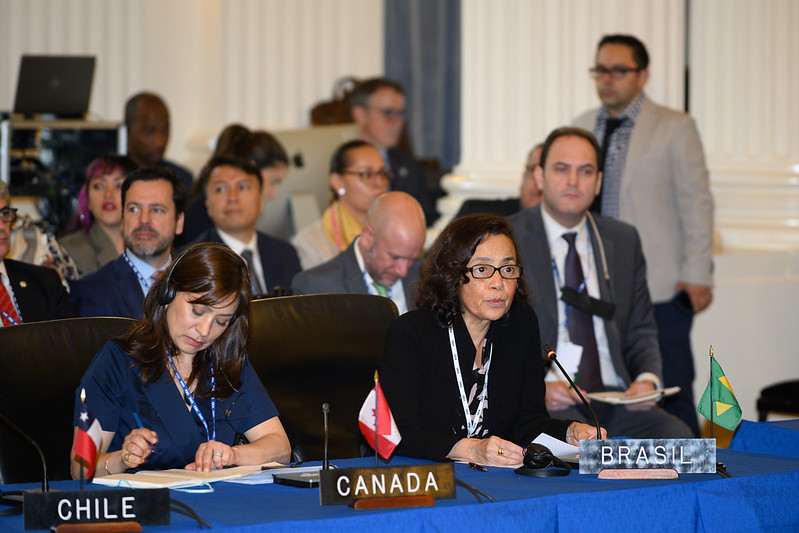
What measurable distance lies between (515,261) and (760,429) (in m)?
0.83

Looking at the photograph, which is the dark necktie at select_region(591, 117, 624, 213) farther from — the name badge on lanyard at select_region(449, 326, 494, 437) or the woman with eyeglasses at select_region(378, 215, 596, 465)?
the name badge on lanyard at select_region(449, 326, 494, 437)

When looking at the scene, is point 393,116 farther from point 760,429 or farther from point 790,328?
point 760,429

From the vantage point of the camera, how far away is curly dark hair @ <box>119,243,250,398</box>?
2.73 meters

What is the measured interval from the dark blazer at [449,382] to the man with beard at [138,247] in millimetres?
1111

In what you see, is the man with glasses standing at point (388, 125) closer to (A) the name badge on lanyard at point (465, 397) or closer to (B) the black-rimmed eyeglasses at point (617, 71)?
(B) the black-rimmed eyeglasses at point (617, 71)

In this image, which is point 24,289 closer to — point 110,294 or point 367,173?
point 110,294

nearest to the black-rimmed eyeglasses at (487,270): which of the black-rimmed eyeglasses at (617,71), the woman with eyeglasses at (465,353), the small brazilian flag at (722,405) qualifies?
the woman with eyeglasses at (465,353)

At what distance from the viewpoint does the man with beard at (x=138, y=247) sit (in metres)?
3.71

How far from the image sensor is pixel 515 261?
10.1 ft

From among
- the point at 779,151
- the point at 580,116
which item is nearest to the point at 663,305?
the point at 580,116

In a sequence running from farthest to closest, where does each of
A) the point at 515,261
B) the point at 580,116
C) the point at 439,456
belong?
1. the point at 580,116
2. the point at 515,261
3. the point at 439,456

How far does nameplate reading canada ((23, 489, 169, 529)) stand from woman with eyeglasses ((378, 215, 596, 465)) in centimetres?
97

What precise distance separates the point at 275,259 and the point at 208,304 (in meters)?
1.91

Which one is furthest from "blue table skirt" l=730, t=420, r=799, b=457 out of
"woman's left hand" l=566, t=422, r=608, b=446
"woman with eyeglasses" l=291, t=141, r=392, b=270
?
"woman with eyeglasses" l=291, t=141, r=392, b=270
